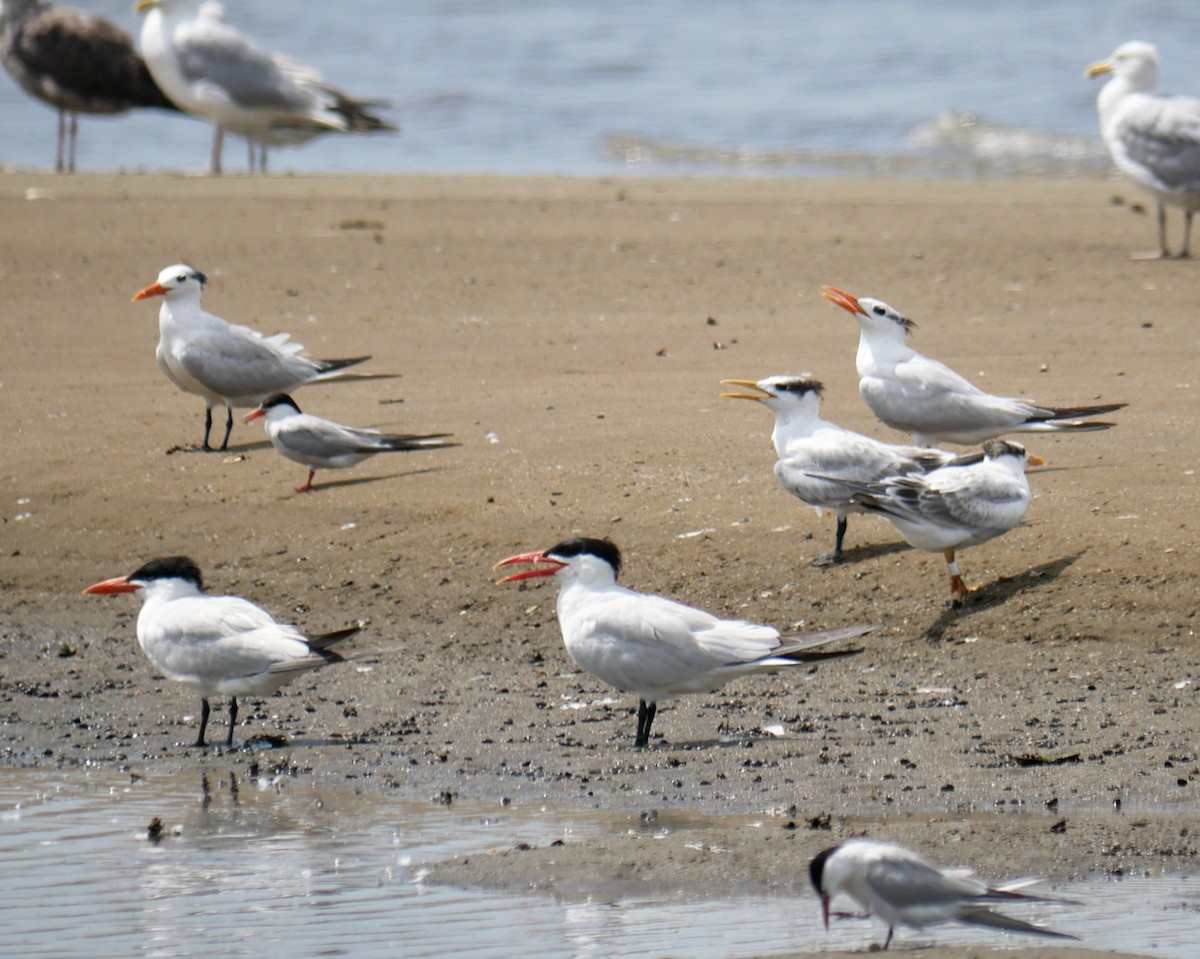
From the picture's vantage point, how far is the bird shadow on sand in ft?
25.8

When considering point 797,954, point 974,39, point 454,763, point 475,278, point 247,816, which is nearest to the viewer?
point 797,954

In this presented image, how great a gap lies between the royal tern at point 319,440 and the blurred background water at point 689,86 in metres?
12.0

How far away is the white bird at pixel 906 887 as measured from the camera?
482cm

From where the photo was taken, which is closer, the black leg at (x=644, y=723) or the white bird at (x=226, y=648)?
the black leg at (x=644, y=723)

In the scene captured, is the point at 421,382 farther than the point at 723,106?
No

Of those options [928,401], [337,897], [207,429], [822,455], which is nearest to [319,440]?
[207,429]

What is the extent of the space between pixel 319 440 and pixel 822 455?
8.42 ft

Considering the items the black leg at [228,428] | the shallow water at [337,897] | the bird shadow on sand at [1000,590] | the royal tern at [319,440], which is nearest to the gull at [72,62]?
the black leg at [228,428]

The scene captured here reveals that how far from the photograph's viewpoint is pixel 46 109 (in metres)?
28.1

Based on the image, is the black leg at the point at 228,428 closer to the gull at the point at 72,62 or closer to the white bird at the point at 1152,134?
the white bird at the point at 1152,134

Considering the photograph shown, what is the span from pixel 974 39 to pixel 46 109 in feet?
46.4

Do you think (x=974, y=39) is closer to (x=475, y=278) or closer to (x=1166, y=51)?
(x=1166, y=51)

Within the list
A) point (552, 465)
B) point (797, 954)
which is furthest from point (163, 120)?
point (797, 954)

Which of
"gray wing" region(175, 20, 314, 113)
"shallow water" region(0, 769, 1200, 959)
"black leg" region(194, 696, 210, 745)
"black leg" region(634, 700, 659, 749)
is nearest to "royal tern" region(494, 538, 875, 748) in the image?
"black leg" region(634, 700, 659, 749)
